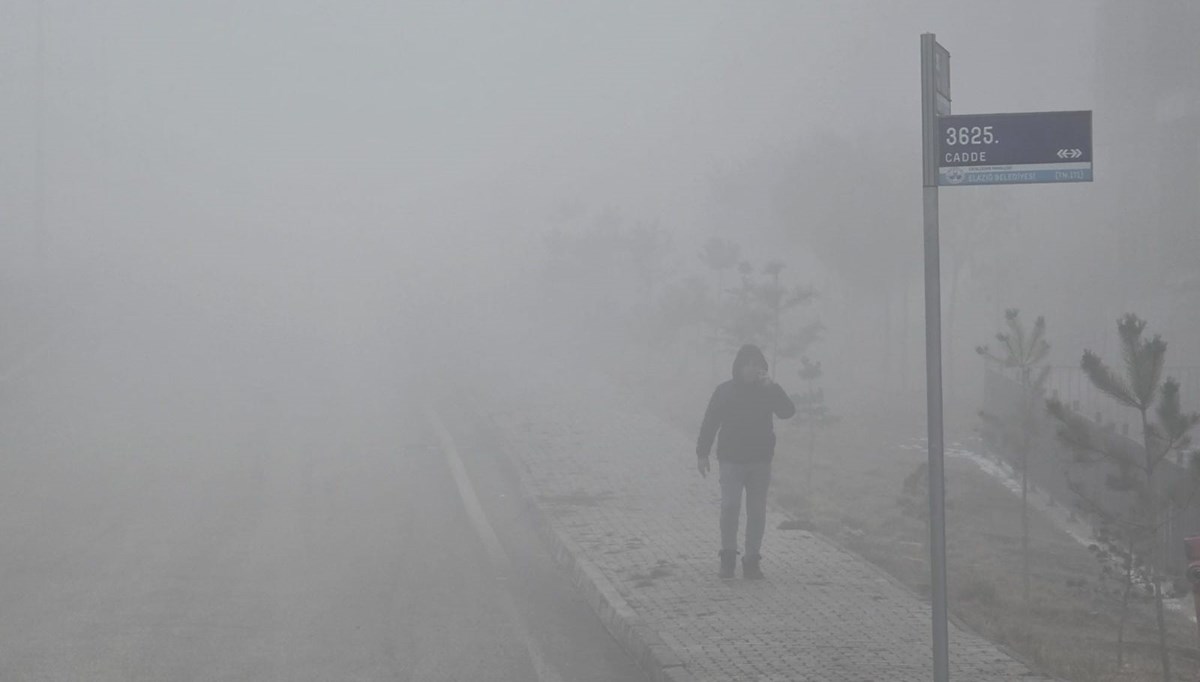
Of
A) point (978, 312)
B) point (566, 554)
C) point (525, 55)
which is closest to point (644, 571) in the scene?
point (566, 554)

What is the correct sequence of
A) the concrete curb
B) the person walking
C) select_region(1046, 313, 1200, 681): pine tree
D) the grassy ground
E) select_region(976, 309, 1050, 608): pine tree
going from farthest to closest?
select_region(976, 309, 1050, 608): pine tree → the person walking → the grassy ground → select_region(1046, 313, 1200, 681): pine tree → the concrete curb

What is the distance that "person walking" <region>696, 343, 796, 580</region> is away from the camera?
991 cm

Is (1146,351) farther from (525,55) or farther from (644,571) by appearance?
(525,55)

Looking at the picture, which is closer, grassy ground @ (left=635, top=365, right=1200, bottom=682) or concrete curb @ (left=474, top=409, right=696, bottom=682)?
concrete curb @ (left=474, top=409, right=696, bottom=682)

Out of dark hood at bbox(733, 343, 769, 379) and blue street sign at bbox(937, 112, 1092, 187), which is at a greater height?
blue street sign at bbox(937, 112, 1092, 187)

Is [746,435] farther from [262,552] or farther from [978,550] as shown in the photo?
[978,550]

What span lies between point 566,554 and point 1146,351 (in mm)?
4591

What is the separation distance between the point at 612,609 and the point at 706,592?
898mm

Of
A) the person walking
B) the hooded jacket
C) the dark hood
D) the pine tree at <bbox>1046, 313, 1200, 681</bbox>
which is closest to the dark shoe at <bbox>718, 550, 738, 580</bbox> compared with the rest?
the person walking

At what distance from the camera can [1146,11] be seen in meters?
37.4

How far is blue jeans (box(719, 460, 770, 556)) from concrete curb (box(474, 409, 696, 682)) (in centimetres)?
97

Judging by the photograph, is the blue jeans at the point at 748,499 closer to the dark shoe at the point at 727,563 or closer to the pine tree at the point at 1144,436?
the dark shoe at the point at 727,563

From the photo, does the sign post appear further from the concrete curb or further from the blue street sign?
the concrete curb

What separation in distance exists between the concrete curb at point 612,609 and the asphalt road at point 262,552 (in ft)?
0.34
